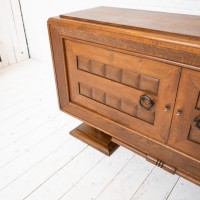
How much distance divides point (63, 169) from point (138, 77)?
0.70 meters

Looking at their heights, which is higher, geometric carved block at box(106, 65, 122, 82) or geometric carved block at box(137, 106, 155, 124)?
geometric carved block at box(106, 65, 122, 82)

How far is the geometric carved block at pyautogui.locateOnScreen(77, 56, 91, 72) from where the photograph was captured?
106 cm

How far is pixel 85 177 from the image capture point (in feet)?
4.00

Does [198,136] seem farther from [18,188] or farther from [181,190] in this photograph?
[18,188]

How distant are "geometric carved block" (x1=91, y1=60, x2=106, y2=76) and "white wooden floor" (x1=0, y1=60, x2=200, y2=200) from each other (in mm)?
557

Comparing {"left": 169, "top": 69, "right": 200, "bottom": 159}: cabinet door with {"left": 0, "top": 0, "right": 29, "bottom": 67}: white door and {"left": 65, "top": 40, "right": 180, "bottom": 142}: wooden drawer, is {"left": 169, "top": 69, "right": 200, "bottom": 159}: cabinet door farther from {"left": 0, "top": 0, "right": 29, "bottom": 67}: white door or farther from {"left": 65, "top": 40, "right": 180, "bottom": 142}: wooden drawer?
{"left": 0, "top": 0, "right": 29, "bottom": 67}: white door

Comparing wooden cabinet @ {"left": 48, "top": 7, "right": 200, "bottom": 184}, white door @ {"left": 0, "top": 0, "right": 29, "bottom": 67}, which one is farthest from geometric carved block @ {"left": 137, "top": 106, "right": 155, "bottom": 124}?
white door @ {"left": 0, "top": 0, "right": 29, "bottom": 67}

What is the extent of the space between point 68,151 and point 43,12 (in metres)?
1.48

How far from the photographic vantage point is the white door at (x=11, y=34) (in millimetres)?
2374

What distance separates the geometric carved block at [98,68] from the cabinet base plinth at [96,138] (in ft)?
1.67

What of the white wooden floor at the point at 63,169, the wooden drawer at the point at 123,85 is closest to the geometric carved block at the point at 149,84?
the wooden drawer at the point at 123,85

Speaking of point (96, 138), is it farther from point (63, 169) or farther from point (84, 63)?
point (84, 63)

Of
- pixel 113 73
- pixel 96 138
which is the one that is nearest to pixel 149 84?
pixel 113 73

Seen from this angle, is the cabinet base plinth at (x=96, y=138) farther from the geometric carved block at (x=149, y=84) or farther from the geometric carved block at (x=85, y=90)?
the geometric carved block at (x=149, y=84)
